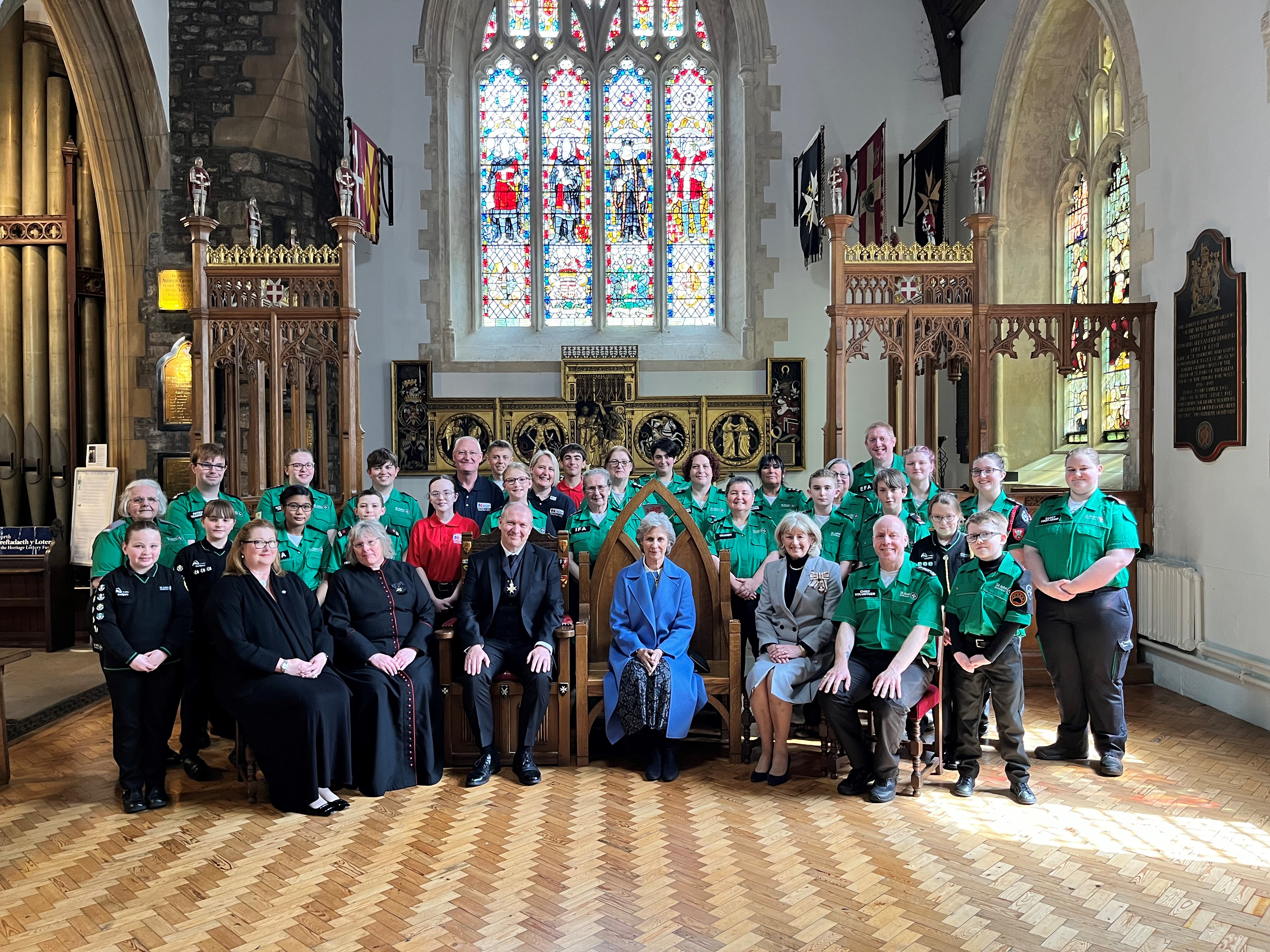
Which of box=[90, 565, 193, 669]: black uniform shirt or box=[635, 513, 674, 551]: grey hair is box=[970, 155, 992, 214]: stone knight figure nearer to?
box=[635, 513, 674, 551]: grey hair

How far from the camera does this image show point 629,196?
32.8ft

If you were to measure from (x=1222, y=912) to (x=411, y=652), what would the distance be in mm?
3181

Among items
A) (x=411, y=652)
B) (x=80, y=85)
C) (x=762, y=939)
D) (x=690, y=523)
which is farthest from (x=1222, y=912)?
→ (x=80, y=85)

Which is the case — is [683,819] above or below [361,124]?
below

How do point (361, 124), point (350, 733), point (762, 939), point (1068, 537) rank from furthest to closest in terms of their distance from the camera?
point (361, 124) → point (1068, 537) → point (350, 733) → point (762, 939)

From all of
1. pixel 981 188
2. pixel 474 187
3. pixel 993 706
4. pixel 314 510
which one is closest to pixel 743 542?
pixel 993 706

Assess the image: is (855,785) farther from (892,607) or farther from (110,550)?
(110,550)

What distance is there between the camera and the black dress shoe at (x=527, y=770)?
13.7 ft

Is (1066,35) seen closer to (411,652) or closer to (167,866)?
(411,652)

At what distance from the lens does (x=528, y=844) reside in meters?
3.46

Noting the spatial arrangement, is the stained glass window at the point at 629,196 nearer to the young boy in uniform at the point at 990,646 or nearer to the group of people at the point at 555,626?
the group of people at the point at 555,626

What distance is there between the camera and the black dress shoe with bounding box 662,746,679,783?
420 centimetres

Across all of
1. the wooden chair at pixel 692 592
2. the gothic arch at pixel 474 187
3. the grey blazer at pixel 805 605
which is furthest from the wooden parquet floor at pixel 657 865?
the gothic arch at pixel 474 187

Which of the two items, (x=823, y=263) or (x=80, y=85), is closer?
(x=80, y=85)
